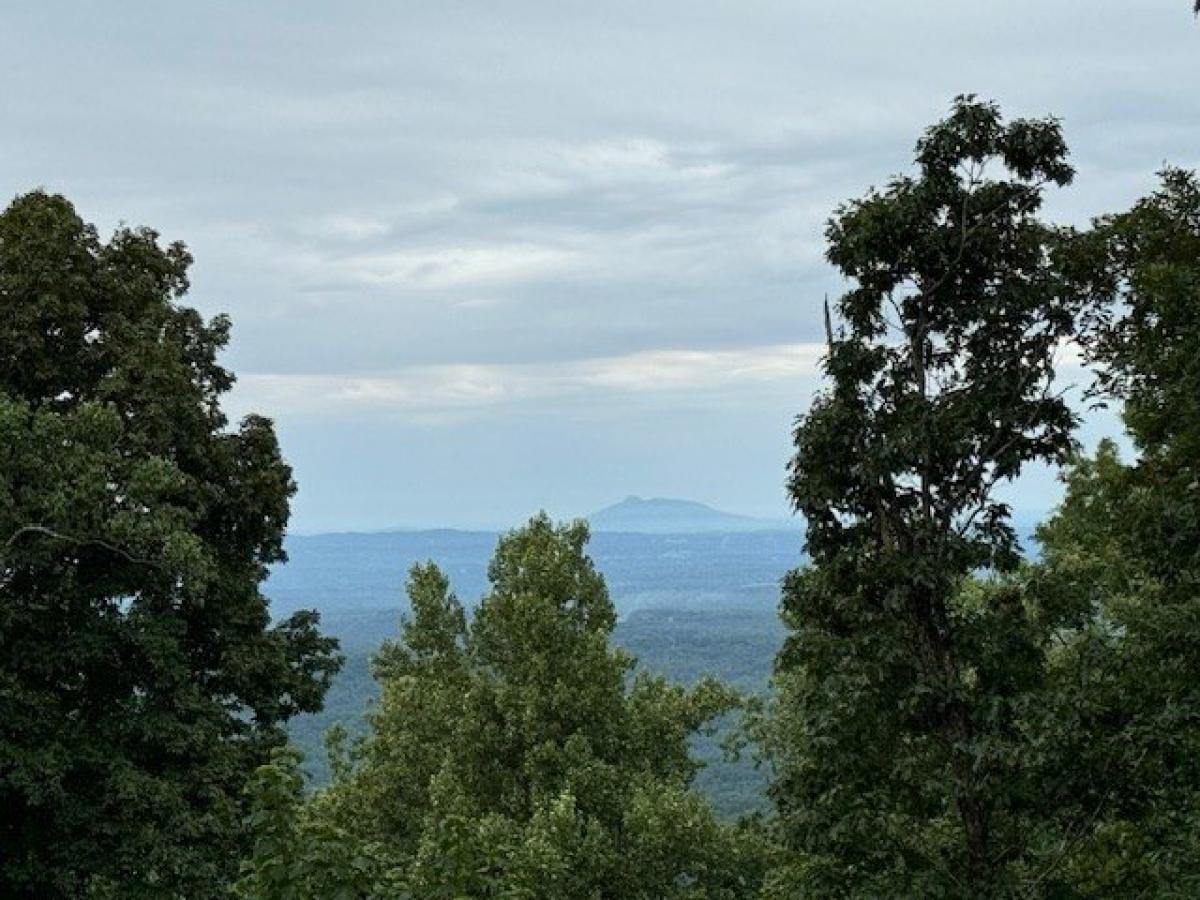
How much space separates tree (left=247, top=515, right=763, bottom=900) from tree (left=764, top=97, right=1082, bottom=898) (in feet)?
33.3

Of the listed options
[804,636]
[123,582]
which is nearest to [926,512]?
[804,636]

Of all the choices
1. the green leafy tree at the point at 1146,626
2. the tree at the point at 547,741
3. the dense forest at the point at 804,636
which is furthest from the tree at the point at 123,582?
the green leafy tree at the point at 1146,626

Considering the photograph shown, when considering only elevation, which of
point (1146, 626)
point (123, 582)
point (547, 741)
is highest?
point (123, 582)

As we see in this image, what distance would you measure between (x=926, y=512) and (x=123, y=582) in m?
12.3

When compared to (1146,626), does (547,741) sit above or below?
below

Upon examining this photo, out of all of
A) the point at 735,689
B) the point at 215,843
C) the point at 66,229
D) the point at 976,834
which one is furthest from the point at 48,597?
the point at 735,689

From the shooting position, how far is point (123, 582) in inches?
802

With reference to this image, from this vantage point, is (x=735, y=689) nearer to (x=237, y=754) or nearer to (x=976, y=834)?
(x=237, y=754)

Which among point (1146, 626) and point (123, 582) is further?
point (123, 582)

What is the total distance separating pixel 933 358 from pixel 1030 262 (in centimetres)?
153

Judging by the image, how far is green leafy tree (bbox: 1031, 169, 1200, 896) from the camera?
13.1m

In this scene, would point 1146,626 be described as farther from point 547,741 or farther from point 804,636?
point 547,741

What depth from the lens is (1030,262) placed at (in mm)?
14977

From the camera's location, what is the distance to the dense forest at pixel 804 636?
13867 millimetres
